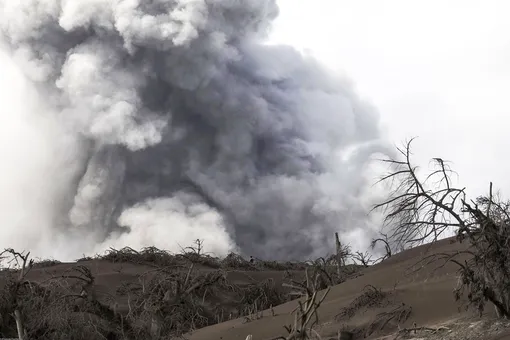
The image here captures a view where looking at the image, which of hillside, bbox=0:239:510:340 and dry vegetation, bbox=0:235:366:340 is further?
hillside, bbox=0:239:510:340

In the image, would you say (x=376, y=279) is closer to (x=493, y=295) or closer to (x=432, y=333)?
(x=432, y=333)

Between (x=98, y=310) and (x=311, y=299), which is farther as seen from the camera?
(x=98, y=310)

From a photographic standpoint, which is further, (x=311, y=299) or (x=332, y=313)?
(x=332, y=313)

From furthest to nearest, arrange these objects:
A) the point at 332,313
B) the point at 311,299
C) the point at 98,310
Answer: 1. the point at 332,313
2. the point at 98,310
3. the point at 311,299

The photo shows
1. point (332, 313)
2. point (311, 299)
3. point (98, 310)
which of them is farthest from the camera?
point (332, 313)

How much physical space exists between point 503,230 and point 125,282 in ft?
64.6

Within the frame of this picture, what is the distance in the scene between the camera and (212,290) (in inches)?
906

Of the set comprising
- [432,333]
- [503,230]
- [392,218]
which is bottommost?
[432,333]

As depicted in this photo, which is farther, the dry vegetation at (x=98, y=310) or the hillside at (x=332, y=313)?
the hillside at (x=332, y=313)

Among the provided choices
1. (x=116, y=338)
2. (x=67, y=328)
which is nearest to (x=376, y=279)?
(x=116, y=338)

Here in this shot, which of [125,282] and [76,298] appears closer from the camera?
[76,298]

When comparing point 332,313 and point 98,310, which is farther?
point 332,313

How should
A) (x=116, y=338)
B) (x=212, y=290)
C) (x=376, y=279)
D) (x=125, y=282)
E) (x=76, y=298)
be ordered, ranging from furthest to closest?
(x=125, y=282) → (x=212, y=290) → (x=376, y=279) → (x=76, y=298) → (x=116, y=338)

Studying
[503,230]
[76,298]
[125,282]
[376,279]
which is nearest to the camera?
[503,230]
